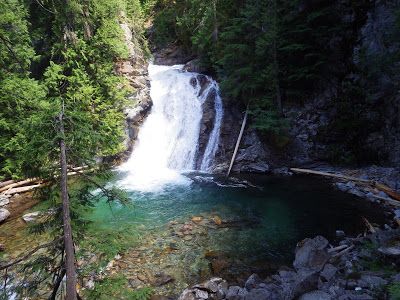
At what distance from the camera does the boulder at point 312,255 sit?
25.8ft

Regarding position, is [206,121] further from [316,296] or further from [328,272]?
[316,296]

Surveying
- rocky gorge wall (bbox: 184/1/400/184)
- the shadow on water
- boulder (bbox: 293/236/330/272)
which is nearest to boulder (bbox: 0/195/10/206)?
the shadow on water

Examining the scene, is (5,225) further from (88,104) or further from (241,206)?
(241,206)

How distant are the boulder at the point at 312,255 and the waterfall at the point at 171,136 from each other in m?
8.20

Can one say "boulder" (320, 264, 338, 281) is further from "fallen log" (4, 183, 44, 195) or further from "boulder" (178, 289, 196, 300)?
"fallen log" (4, 183, 44, 195)

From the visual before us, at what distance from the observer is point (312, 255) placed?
321 inches

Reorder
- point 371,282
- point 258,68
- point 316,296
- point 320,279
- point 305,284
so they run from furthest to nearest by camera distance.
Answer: point 258,68 → point 320,279 → point 305,284 → point 371,282 → point 316,296

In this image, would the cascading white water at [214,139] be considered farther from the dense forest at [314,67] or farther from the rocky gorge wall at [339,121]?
the dense forest at [314,67]

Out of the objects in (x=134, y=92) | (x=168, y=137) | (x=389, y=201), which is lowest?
(x=389, y=201)

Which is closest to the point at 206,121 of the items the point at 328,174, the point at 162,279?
the point at 328,174

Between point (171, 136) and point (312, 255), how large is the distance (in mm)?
13007

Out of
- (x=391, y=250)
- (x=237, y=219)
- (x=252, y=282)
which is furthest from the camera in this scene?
(x=237, y=219)

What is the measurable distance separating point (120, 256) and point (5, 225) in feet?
19.3

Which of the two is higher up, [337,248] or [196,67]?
[196,67]
